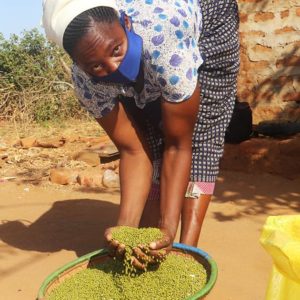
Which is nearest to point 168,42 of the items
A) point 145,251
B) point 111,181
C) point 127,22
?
point 127,22

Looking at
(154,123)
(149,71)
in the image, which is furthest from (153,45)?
(154,123)

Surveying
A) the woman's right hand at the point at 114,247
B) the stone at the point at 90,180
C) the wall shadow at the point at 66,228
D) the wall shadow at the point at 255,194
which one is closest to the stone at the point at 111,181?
the stone at the point at 90,180

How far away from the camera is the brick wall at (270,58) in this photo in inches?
221

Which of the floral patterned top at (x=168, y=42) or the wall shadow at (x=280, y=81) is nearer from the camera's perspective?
the floral patterned top at (x=168, y=42)

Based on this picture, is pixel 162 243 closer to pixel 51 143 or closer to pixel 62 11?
pixel 62 11

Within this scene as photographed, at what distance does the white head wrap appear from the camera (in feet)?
6.26

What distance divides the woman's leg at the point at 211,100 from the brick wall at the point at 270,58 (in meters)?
3.12

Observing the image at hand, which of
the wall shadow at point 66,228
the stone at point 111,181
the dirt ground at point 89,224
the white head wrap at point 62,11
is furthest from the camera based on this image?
the stone at point 111,181

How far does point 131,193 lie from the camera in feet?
8.36

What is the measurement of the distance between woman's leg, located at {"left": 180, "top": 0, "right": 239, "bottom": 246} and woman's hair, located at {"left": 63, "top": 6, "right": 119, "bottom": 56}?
69cm

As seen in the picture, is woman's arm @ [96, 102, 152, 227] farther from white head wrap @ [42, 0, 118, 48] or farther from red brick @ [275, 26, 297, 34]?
red brick @ [275, 26, 297, 34]

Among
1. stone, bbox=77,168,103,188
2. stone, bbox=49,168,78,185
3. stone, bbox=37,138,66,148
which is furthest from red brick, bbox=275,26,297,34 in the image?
stone, bbox=37,138,66,148

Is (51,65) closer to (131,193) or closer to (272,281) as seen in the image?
(131,193)

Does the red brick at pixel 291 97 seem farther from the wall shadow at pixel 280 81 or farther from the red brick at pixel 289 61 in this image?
the red brick at pixel 289 61
